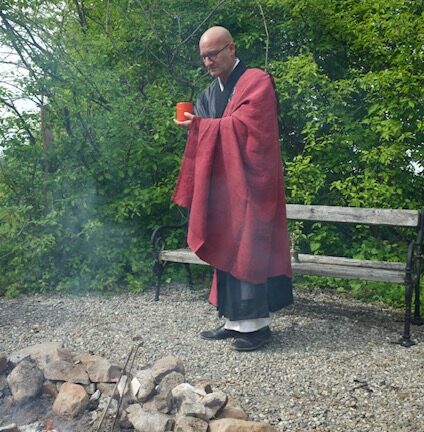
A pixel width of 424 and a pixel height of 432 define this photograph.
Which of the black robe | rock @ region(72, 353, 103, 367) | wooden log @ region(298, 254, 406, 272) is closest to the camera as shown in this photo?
rock @ region(72, 353, 103, 367)

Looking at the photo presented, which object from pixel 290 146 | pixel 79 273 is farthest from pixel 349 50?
pixel 79 273

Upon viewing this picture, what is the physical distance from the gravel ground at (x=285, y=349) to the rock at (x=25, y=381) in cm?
77

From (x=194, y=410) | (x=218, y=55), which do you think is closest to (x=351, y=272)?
(x=218, y=55)

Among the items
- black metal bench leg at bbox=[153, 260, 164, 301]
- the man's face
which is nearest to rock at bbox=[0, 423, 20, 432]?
the man's face

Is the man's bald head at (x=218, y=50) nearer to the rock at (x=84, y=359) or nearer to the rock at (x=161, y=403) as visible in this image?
the rock at (x=84, y=359)

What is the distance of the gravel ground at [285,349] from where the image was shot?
3.16 metres

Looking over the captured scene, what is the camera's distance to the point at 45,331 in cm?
463

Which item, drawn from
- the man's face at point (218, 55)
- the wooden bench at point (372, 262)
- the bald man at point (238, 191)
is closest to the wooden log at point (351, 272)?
the wooden bench at point (372, 262)

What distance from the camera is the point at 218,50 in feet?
12.9

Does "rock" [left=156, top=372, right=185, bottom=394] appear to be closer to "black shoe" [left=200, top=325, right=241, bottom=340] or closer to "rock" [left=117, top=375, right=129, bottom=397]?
"rock" [left=117, top=375, right=129, bottom=397]

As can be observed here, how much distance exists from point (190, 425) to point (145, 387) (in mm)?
362

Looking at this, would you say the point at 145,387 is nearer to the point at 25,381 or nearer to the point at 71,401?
the point at 71,401

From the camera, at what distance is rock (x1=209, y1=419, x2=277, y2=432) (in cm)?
262

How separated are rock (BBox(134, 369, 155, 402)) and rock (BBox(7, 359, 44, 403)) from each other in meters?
0.56
